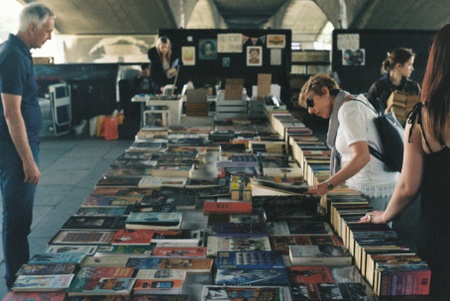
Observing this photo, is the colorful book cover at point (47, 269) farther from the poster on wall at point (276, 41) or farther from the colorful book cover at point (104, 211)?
the poster on wall at point (276, 41)

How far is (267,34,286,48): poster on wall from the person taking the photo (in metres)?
8.87

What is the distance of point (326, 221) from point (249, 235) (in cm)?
44

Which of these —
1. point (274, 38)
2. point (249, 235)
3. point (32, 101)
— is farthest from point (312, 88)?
point (274, 38)

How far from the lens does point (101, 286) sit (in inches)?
79.6

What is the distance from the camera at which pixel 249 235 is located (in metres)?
2.52

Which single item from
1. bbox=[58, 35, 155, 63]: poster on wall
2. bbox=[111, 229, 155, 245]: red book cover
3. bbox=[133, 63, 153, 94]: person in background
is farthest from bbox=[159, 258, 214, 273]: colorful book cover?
bbox=[58, 35, 155, 63]: poster on wall

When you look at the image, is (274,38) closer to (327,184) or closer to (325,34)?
(327,184)

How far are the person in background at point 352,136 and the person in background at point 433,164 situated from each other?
0.68m

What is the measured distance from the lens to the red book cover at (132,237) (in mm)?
2480

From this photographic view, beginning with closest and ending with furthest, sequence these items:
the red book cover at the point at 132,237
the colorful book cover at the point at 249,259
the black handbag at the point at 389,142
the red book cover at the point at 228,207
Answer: the colorful book cover at the point at 249,259 → the red book cover at the point at 132,237 → the red book cover at the point at 228,207 → the black handbag at the point at 389,142

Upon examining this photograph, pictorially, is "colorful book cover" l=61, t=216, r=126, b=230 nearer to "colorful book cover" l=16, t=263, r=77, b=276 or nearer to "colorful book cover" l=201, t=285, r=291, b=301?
"colorful book cover" l=16, t=263, r=77, b=276

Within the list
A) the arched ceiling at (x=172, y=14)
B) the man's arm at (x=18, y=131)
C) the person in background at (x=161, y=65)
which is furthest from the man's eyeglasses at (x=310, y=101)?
the arched ceiling at (x=172, y=14)

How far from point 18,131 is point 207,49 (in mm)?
5916

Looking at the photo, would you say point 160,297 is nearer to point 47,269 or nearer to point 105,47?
point 47,269
